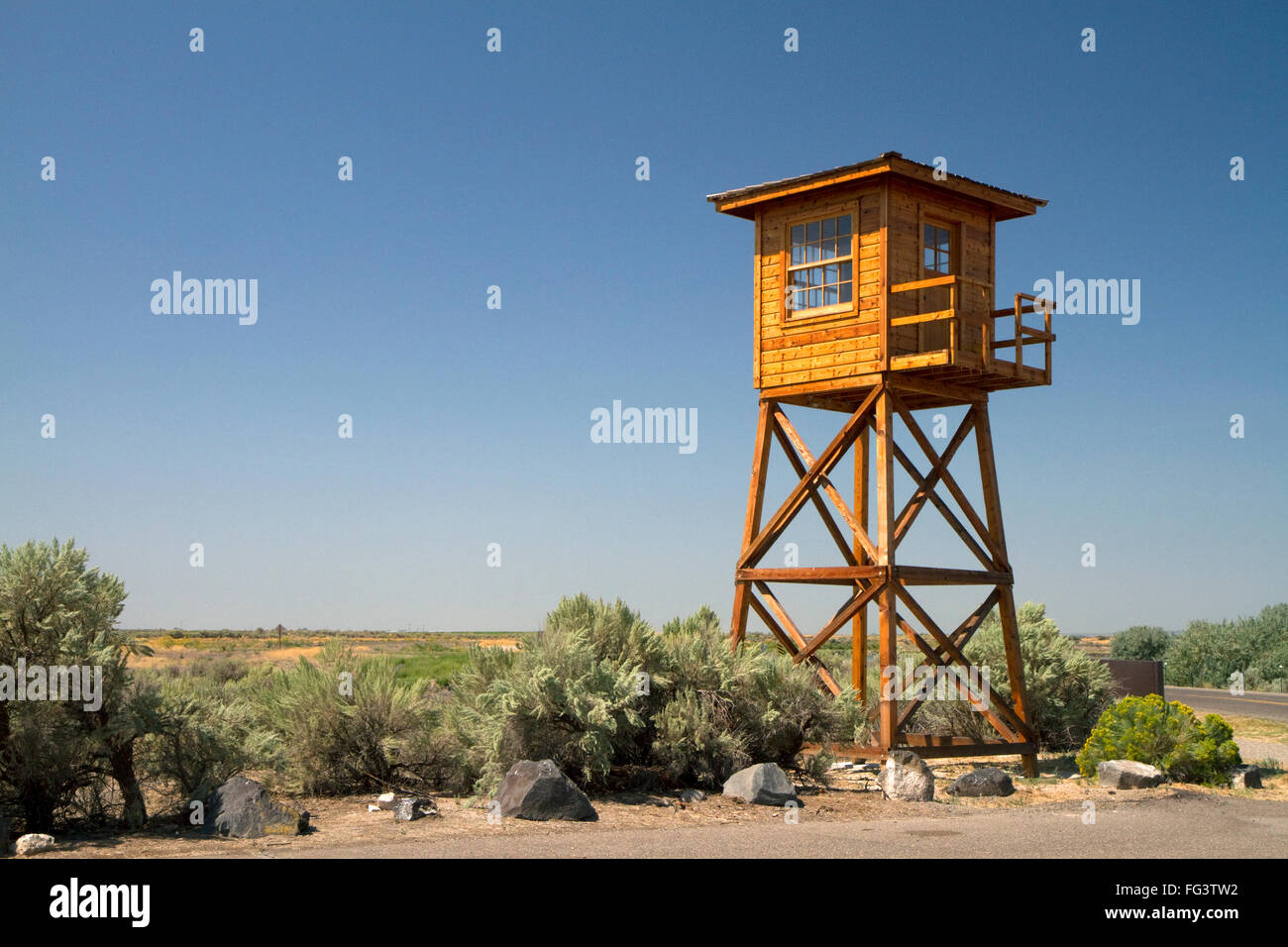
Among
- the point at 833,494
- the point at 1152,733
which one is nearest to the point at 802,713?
the point at 833,494

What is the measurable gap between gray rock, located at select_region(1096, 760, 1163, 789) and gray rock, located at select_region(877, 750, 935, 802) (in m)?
2.25

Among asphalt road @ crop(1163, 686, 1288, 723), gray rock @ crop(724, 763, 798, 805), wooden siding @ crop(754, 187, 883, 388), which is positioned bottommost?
asphalt road @ crop(1163, 686, 1288, 723)

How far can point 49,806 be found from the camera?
11.1 m

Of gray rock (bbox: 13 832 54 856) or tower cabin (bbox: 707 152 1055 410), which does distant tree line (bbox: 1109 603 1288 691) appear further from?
gray rock (bbox: 13 832 54 856)

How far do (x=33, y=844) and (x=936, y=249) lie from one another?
1334cm

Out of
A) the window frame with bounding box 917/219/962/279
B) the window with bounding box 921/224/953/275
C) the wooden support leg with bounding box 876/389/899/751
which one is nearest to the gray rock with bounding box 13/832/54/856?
the wooden support leg with bounding box 876/389/899/751

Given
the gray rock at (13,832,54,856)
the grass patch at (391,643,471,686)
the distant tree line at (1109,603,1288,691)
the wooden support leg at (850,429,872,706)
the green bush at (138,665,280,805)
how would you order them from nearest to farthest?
the gray rock at (13,832,54,856), the green bush at (138,665,280,805), the wooden support leg at (850,429,872,706), the grass patch at (391,643,471,686), the distant tree line at (1109,603,1288,691)

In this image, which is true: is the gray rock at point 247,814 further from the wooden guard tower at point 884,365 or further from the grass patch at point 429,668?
the grass patch at point 429,668

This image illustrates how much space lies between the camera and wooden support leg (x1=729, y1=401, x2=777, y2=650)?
1834 centimetres

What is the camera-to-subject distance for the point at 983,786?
1496 cm

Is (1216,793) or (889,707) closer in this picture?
(1216,793)

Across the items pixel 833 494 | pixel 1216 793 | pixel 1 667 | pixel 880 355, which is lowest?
pixel 1216 793

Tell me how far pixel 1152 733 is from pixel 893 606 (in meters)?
3.49
